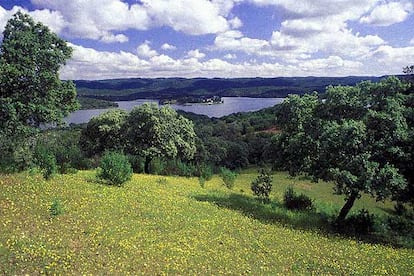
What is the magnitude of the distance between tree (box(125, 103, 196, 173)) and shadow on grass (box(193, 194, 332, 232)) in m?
20.3

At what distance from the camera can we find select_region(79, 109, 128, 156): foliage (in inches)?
2090

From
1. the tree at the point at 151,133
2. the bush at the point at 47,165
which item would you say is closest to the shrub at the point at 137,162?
the tree at the point at 151,133

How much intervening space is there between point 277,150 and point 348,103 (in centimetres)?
586

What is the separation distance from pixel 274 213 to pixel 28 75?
17465 mm

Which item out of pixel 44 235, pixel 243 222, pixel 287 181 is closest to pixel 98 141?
pixel 287 181

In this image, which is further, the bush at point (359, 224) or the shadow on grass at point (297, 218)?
the bush at point (359, 224)

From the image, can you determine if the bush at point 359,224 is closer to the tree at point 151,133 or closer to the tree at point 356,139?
the tree at point 356,139

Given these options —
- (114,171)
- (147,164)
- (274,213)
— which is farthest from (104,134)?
(274,213)

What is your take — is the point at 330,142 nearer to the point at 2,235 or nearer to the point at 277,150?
the point at 277,150

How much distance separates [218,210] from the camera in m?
22.8

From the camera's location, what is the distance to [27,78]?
75.0ft

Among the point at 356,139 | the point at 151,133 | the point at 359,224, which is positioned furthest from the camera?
the point at 151,133

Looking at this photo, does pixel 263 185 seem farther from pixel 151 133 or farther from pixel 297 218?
pixel 151 133

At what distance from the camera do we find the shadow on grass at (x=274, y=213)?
2266 cm
